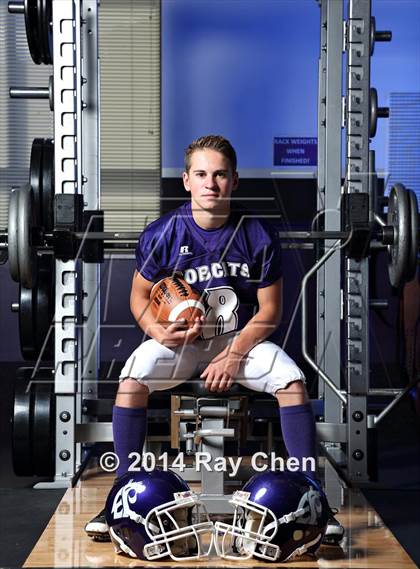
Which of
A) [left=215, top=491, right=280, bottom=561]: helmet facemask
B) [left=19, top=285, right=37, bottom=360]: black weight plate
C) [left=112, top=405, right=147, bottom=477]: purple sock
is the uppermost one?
[left=19, top=285, right=37, bottom=360]: black weight plate

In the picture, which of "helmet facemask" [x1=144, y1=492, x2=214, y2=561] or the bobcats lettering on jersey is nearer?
"helmet facemask" [x1=144, y1=492, x2=214, y2=561]

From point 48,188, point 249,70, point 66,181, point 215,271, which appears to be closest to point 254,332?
point 215,271

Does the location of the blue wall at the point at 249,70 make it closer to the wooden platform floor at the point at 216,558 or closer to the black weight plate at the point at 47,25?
the black weight plate at the point at 47,25

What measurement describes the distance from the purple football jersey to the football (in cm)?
3

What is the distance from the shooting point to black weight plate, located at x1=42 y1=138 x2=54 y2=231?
3.09 m

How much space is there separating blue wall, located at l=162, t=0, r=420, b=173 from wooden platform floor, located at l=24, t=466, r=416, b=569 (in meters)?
2.82

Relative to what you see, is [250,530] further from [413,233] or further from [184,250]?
[413,233]

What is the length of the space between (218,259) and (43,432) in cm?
90

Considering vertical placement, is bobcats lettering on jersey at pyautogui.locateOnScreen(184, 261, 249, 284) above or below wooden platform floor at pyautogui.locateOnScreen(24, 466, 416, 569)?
above

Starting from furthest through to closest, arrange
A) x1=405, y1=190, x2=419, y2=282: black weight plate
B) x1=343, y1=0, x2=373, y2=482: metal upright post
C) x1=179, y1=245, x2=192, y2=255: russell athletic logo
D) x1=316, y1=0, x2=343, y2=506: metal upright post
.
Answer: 1. x1=316, y1=0, x2=343, y2=506: metal upright post
2. x1=343, y1=0, x2=373, y2=482: metal upright post
3. x1=405, y1=190, x2=419, y2=282: black weight plate
4. x1=179, y1=245, x2=192, y2=255: russell athletic logo

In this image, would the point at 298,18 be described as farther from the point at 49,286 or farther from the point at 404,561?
the point at 404,561

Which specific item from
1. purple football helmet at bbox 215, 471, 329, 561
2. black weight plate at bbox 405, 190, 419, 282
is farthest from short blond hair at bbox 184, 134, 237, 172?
purple football helmet at bbox 215, 471, 329, 561

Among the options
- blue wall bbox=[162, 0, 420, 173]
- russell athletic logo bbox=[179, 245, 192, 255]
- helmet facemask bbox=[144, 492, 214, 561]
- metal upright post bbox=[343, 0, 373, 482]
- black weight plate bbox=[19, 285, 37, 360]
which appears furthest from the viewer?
blue wall bbox=[162, 0, 420, 173]

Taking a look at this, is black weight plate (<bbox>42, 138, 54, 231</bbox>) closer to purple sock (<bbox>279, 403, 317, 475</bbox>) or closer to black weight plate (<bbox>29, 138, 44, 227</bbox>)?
black weight plate (<bbox>29, 138, 44, 227</bbox>)
